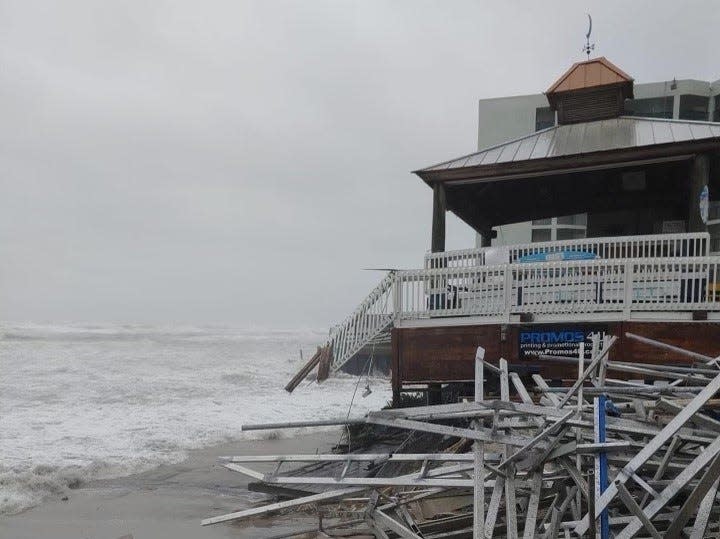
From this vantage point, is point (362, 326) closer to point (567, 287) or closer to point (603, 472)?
point (567, 287)

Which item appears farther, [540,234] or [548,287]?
[540,234]

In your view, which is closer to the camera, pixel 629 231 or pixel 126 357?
pixel 629 231

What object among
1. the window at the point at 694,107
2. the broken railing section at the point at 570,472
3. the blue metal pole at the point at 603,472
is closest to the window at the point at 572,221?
the window at the point at 694,107

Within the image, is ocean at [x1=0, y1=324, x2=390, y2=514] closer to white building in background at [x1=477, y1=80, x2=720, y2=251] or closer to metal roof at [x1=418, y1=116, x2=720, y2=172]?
metal roof at [x1=418, y1=116, x2=720, y2=172]

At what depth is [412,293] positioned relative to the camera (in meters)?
11.8

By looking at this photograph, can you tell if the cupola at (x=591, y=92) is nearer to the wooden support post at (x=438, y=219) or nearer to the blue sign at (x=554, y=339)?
the wooden support post at (x=438, y=219)

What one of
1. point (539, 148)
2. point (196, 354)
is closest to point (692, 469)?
point (539, 148)

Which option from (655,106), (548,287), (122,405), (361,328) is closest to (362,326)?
(361,328)

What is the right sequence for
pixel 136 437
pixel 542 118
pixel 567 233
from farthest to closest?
1. pixel 542 118
2. pixel 567 233
3. pixel 136 437

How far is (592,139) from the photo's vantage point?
44.4ft

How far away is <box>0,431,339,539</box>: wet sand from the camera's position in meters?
7.83

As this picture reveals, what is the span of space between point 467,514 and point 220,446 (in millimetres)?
10454

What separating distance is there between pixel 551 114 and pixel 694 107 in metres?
10.7

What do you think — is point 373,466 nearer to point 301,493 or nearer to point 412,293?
point 301,493
